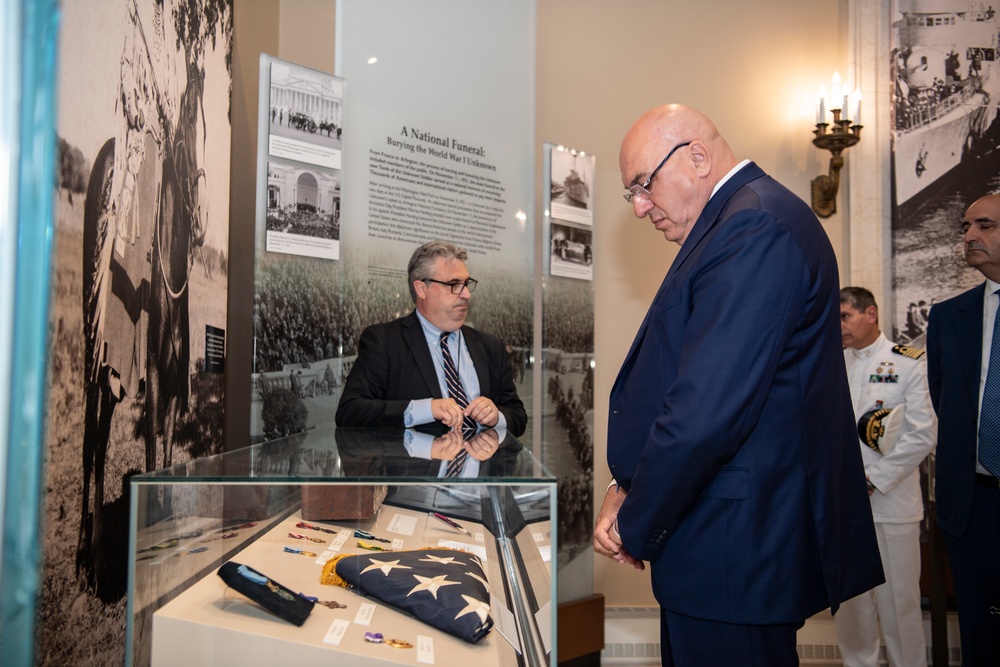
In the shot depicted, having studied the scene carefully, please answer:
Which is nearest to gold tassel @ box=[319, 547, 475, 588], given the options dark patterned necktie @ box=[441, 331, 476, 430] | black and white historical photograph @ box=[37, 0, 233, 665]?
black and white historical photograph @ box=[37, 0, 233, 665]

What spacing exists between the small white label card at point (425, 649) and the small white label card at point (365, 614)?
81mm

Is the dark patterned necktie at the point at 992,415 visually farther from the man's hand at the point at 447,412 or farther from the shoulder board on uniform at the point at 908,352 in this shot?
the man's hand at the point at 447,412

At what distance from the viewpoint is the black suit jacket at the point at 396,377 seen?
10.0 feet

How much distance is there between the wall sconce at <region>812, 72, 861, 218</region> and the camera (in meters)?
4.43

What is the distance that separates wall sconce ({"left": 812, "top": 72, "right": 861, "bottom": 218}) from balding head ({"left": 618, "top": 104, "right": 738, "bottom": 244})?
10.1 ft

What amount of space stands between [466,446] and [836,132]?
3702mm

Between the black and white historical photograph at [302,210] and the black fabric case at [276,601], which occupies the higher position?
the black and white historical photograph at [302,210]

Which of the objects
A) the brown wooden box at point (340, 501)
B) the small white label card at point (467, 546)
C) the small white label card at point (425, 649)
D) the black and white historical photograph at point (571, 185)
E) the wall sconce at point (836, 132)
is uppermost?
the wall sconce at point (836, 132)

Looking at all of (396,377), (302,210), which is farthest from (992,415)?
(302,210)

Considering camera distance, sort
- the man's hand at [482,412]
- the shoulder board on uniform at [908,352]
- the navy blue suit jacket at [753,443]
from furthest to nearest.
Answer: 1. the shoulder board on uniform at [908,352]
2. the man's hand at [482,412]
3. the navy blue suit jacket at [753,443]

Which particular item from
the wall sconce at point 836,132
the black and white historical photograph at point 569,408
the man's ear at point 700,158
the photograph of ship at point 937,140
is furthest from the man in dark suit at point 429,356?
the photograph of ship at point 937,140

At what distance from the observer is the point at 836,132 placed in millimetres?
4438

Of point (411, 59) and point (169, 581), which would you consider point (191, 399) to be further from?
point (411, 59)

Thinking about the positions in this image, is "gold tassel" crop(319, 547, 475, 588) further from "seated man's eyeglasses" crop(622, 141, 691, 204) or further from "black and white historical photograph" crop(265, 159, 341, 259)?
"black and white historical photograph" crop(265, 159, 341, 259)
